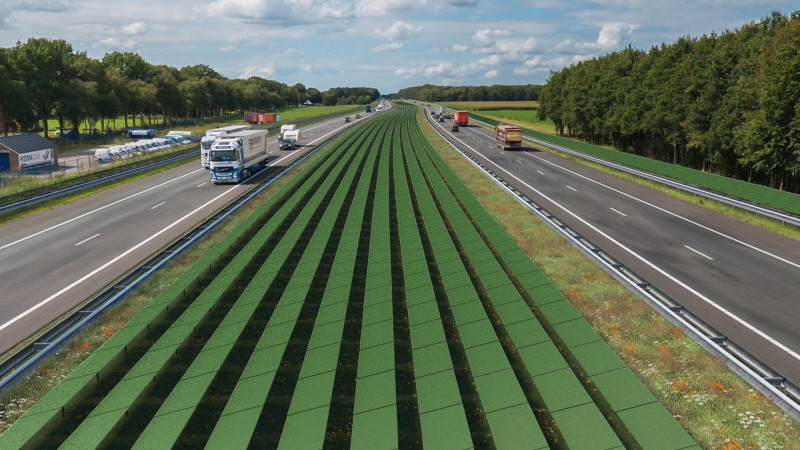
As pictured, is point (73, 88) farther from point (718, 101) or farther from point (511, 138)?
point (718, 101)

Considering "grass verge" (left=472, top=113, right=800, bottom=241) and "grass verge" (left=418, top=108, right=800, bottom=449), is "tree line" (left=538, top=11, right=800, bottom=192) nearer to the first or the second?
"grass verge" (left=472, top=113, right=800, bottom=241)

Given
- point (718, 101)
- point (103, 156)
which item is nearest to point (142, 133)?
point (103, 156)

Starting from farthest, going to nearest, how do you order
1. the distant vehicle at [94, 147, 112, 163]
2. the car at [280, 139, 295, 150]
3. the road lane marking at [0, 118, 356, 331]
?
the car at [280, 139, 295, 150], the distant vehicle at [94, 147, 112, 163], the road lane marking at [0, 118, 356, 331]

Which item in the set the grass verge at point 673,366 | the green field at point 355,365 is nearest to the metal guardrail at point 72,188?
the green field at point 355,365

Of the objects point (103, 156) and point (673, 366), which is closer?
point (673, 366)

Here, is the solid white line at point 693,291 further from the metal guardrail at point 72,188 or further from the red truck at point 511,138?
the metal guardrail at point 72,188

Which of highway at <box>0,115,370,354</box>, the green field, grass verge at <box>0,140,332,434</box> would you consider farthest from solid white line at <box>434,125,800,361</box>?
highway at <box>0,115,370,354</box>

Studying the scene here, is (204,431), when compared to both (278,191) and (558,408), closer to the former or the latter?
(558,408)

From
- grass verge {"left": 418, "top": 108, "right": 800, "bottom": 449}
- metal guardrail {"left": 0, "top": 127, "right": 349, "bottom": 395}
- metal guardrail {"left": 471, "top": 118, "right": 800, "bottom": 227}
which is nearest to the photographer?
grass verge {"left": 418, "top": 108, "right": 800, "bottom": 449}
